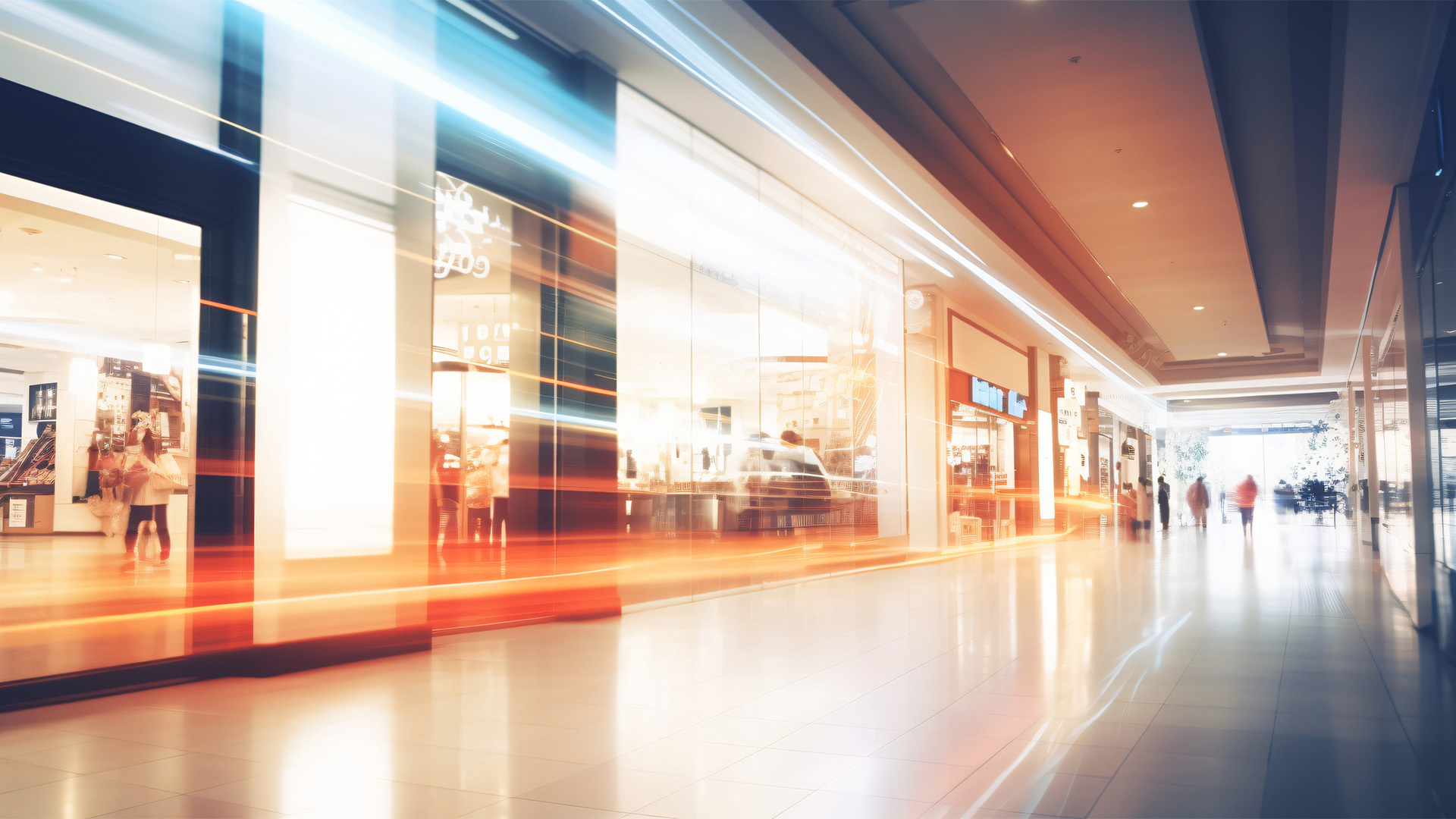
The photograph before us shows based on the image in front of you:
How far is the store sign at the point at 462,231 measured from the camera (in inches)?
259

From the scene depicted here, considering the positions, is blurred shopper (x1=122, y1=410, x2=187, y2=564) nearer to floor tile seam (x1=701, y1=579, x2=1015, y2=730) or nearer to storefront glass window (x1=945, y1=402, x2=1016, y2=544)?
floor tile seam (x1=701, y1=579, x2=1015, y2=730)

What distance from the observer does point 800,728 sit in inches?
151

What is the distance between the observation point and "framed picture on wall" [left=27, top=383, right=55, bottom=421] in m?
4.92

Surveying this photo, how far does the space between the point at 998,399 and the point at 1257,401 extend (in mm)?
18546

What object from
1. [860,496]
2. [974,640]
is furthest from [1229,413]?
[974,640]

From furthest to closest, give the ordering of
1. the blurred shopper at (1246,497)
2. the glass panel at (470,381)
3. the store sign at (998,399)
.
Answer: the blurred shopper at (1246,497) < the store sign at (998,399) < the glass panel at (470,381)

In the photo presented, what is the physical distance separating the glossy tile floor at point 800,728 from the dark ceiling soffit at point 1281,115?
4.46 metres

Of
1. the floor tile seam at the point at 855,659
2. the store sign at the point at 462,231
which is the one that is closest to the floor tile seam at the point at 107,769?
the floor tile seam at the point at 855,659

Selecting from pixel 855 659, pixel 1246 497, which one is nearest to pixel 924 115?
pixel 855 659

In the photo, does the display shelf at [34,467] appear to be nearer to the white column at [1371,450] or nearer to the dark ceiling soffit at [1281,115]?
the dark ceiling soffit at [1281,115]

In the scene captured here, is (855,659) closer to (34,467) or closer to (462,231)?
(462,231)

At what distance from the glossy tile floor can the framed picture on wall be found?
1716mm

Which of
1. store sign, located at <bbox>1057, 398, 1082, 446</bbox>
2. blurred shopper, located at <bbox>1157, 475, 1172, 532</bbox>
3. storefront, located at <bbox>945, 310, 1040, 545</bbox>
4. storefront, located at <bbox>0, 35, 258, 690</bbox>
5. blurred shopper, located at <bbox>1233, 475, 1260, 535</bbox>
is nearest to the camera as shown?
storefront, located at <bbox>0, 35, 258, 690</bbox>

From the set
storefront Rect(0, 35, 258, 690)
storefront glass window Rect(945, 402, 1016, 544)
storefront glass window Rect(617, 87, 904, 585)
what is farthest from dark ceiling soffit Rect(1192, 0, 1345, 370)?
storefront Rect(0, 35, 258, 690)
